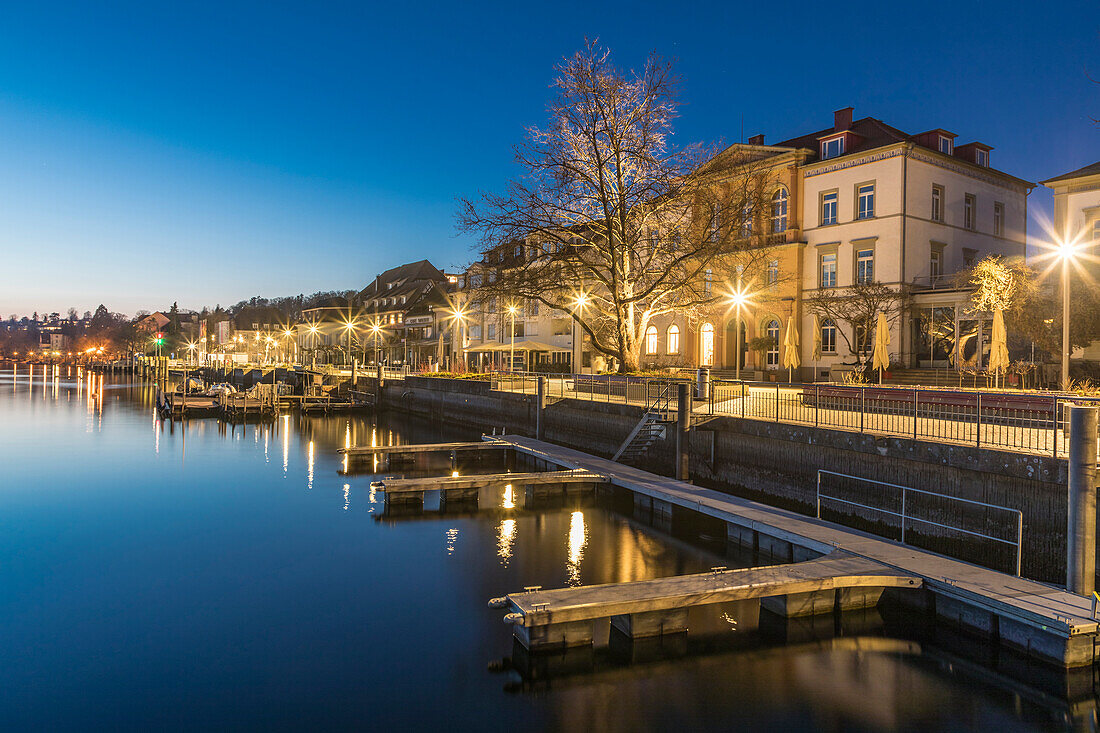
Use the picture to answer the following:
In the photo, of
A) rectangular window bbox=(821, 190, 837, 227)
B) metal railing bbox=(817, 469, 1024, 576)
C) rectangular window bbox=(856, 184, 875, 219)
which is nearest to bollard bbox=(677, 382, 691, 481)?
metal railing bbox=(817, 469, 1024, 576)

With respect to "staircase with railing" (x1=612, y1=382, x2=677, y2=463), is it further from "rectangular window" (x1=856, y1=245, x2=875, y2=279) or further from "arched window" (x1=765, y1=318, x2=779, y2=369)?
"rectangular window" (x1=856, y1=245, x2=875, y2=279)

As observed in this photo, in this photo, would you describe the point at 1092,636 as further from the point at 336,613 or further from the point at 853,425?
the point at 336,613

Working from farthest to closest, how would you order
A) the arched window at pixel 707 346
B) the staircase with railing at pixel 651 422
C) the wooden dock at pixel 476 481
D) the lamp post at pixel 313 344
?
the lamp post at pixel 313 344 → the arched window at pixel 707 346 → the staircase with railing at pixel 651 422 → the wooden dock at pixel 476 481

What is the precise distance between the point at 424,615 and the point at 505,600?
8.36ft

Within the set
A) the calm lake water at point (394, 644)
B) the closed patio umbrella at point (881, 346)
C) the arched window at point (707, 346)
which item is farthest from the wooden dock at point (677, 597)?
the arched window at point (707, 346)

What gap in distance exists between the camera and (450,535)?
1703cm

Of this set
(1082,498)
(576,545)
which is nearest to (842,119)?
(576,545)

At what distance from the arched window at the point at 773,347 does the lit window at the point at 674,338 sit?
6.69m

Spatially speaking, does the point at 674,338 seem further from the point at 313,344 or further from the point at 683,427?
the point at 313,344

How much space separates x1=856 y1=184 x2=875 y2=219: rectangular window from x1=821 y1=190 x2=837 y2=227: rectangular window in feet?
4.42

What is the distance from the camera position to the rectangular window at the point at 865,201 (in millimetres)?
37469

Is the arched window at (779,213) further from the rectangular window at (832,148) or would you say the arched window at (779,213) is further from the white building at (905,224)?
the rectangular window at (832,148)

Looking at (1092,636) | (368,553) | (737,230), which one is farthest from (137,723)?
(737,230)

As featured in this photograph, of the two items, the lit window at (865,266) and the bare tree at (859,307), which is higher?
the lit window at (865,266)
